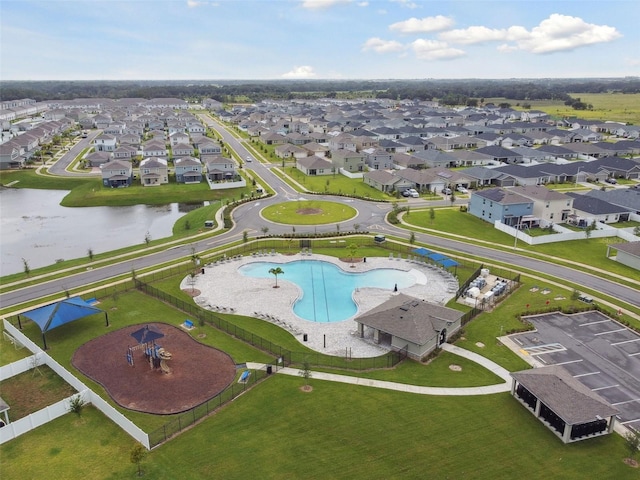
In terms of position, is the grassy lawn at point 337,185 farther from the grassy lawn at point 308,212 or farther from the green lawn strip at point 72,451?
the green lawn strip at point 72,451

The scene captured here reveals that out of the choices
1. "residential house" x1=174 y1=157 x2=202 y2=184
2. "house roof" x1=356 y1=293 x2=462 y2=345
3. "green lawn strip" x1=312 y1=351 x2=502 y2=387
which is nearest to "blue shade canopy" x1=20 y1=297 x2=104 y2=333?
"green lawn strip" x1=312 y1=351 x2=502 y2=387

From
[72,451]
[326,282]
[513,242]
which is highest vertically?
[72,451]

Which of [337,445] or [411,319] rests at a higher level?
[411,319]

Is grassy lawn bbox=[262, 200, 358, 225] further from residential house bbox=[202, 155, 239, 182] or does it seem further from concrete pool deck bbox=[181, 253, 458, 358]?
residential house bbox=[202, 155, 239, 182]

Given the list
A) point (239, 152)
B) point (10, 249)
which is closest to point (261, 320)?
point (10, 249)

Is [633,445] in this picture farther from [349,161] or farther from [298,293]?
[349,161]

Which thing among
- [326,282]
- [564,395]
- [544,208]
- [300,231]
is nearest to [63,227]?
[300,231]
